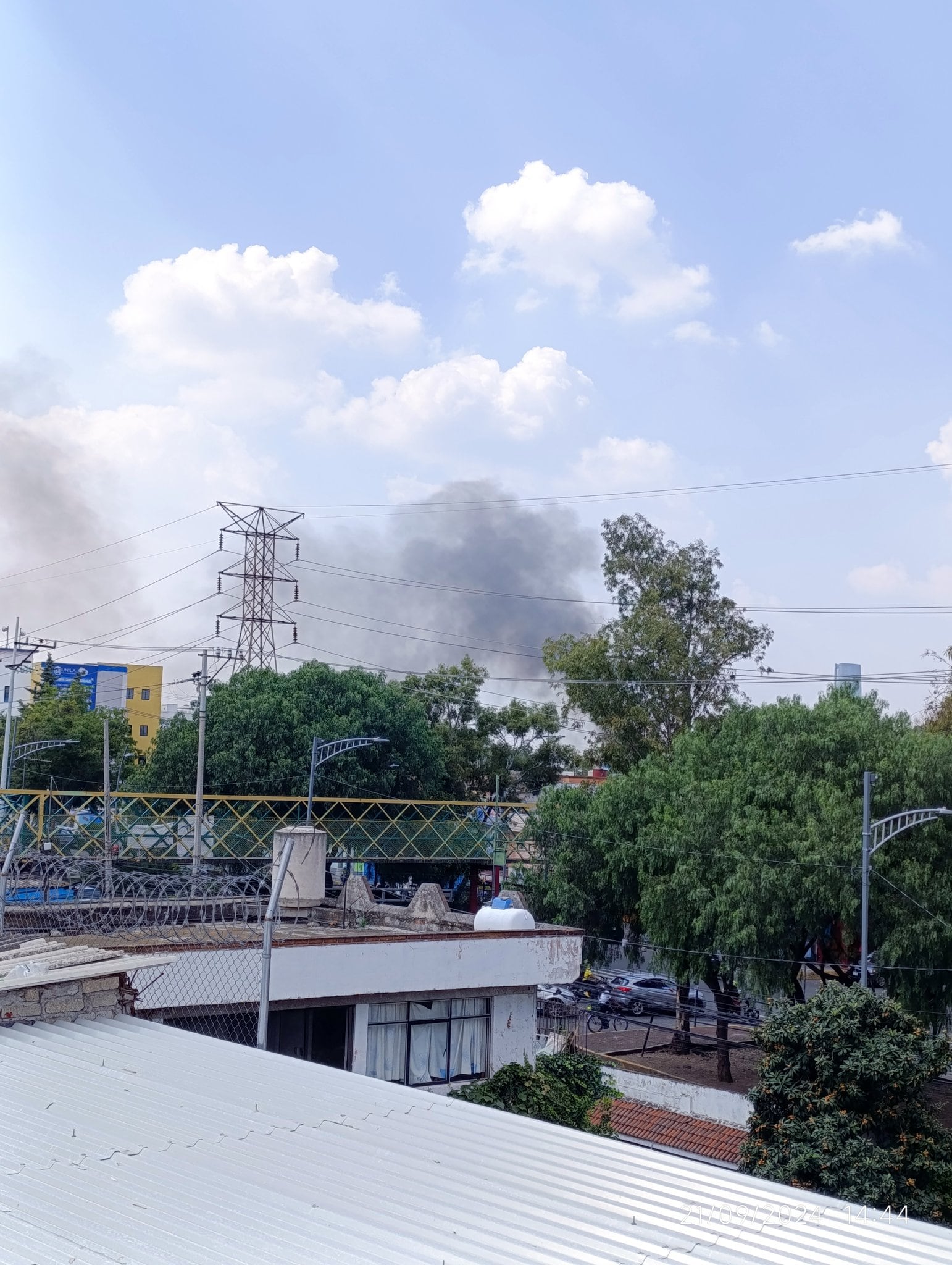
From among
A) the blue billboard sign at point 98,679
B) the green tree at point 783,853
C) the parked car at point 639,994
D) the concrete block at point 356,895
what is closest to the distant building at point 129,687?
the blue billboard sign at point 98,679

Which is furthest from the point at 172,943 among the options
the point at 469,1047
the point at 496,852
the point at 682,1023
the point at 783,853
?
Result: the point at 496,852

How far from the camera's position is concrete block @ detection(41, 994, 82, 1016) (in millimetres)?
8711

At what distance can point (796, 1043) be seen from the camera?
17.5 metres

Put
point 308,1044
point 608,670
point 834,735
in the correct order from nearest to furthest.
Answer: point 308,1044 → point 834,735 → point 608,670

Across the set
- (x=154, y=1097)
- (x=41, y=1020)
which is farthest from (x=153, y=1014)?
(x=154, y=1097)

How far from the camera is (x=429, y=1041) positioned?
14719mm

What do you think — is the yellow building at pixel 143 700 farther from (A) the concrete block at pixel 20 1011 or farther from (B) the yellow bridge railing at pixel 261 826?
(A) the concrete block at pixel 20 1011

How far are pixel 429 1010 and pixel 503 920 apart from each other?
5.34ft

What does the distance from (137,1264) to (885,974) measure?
2777 cm

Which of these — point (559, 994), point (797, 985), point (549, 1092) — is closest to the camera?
point (549, 1092)

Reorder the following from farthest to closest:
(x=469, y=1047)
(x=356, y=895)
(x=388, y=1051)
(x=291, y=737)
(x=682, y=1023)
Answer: (x=291, y=737) → (x=682, y=1023) → (x=356, y=895) → (x=469, y=1047) → (x=388, y=1051)

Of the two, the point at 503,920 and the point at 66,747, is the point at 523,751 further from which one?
the point at 503,920

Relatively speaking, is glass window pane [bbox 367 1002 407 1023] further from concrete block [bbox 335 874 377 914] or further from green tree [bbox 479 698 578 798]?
green tree [bbox 479 698 578 798]

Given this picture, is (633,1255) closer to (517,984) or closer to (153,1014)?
(153,1014)
